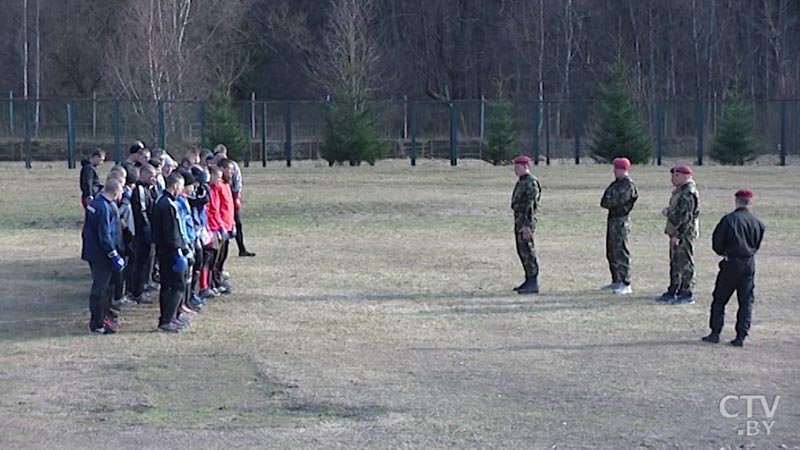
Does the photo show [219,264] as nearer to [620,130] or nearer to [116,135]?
[116,135]

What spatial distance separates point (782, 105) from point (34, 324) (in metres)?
41.5

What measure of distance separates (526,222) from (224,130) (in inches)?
1284

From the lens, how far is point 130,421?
10.7 metres

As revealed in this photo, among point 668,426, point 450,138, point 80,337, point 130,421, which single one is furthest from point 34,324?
point 450,138

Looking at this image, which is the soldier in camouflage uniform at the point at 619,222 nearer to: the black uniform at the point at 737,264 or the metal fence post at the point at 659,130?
the black uniform at the point at 737,264

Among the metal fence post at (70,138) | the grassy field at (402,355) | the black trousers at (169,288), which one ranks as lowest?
the grassy field at (402,355)

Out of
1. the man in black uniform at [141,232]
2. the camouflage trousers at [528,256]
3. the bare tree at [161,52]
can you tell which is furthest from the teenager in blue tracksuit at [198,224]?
the bare tree at [161,52]

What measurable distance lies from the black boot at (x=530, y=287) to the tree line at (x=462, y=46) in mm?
46642

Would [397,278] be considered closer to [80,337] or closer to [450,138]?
[80,337]

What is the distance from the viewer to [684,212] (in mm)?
16500

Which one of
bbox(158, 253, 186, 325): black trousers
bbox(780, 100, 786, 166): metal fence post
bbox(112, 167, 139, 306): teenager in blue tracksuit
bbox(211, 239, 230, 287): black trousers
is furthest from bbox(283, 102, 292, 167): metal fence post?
bbox(158, 253, 186, 325): black trousers

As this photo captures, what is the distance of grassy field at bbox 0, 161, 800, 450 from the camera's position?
10.4 m

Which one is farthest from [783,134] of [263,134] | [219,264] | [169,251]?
[169,251]

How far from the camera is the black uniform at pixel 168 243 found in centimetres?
1445
